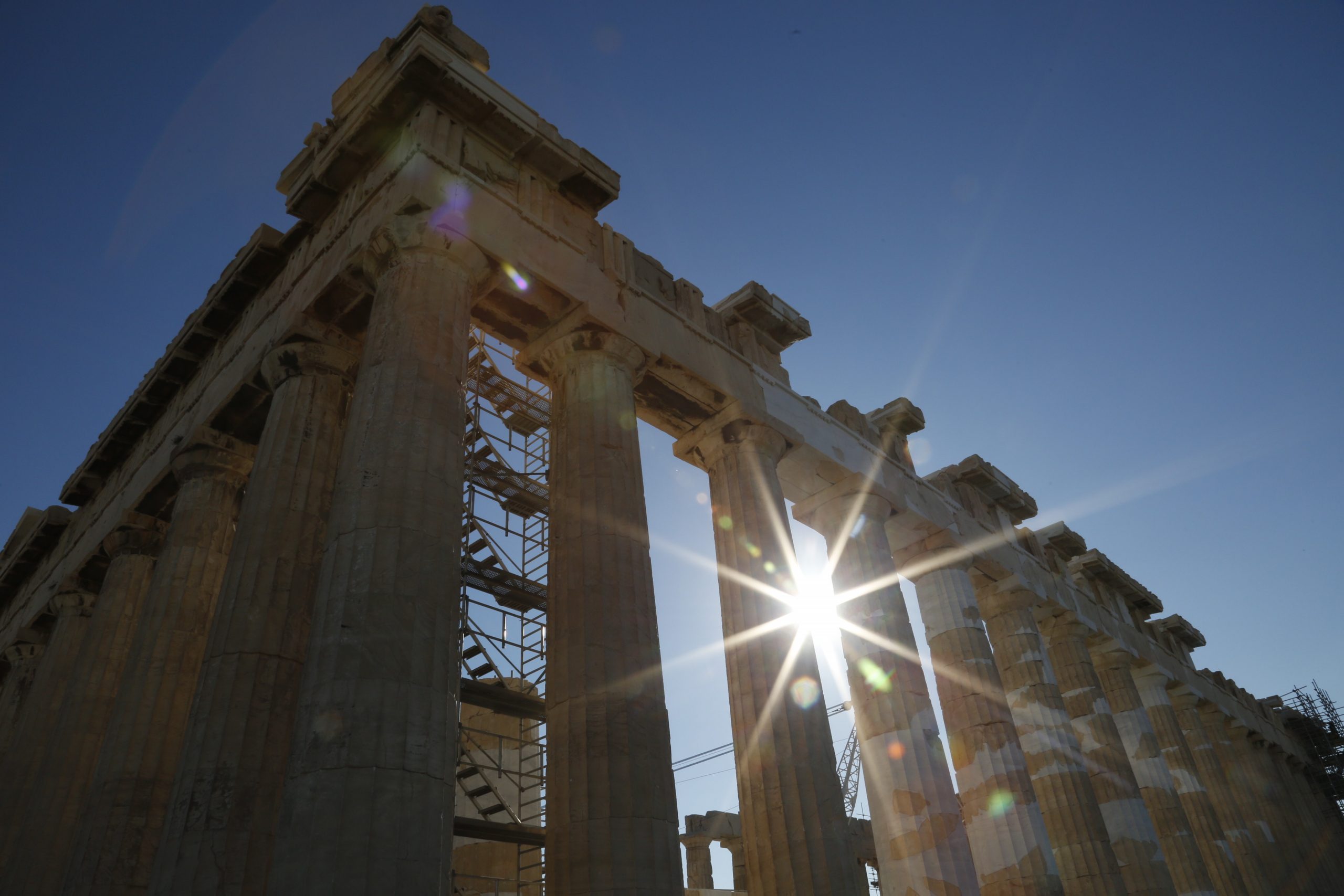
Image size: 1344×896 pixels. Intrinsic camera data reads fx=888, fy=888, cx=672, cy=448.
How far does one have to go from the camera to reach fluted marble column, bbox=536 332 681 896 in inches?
447

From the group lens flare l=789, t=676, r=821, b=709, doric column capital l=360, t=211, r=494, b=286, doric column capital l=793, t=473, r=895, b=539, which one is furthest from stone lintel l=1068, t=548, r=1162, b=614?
doric column capital l=360, t=211, r=494, b=286

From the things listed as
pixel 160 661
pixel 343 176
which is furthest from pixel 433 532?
pixel 343 176

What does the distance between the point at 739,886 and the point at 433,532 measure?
108 ft

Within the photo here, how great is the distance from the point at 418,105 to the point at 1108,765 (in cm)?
2581

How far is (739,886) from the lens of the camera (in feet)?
125

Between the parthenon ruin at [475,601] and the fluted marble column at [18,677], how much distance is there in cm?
11

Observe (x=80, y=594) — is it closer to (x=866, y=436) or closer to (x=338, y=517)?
(x=338, y=517)

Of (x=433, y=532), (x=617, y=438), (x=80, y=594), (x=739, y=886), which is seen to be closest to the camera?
(x=433, y=532)

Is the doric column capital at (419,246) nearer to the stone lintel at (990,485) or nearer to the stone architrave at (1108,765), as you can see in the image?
the stone lintel at (990,485)

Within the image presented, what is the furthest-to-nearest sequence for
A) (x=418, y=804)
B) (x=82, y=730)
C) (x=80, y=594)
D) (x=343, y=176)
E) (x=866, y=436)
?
1. (x=866, y=436)
2. (x=80, y=594)
3. (x=82, y=730)
4. (x=343, y=176)
5. (x=418, y=804)

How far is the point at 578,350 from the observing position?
16500 millimetres

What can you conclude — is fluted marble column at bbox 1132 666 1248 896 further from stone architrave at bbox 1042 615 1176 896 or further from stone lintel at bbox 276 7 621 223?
stone lintel at bbox 276 7 621 223

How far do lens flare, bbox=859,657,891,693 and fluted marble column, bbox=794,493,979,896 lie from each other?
18mm

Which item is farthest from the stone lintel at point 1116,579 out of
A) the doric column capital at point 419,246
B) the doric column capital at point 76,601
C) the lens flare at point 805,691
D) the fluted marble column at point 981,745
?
the doric column capital at point 76,601
